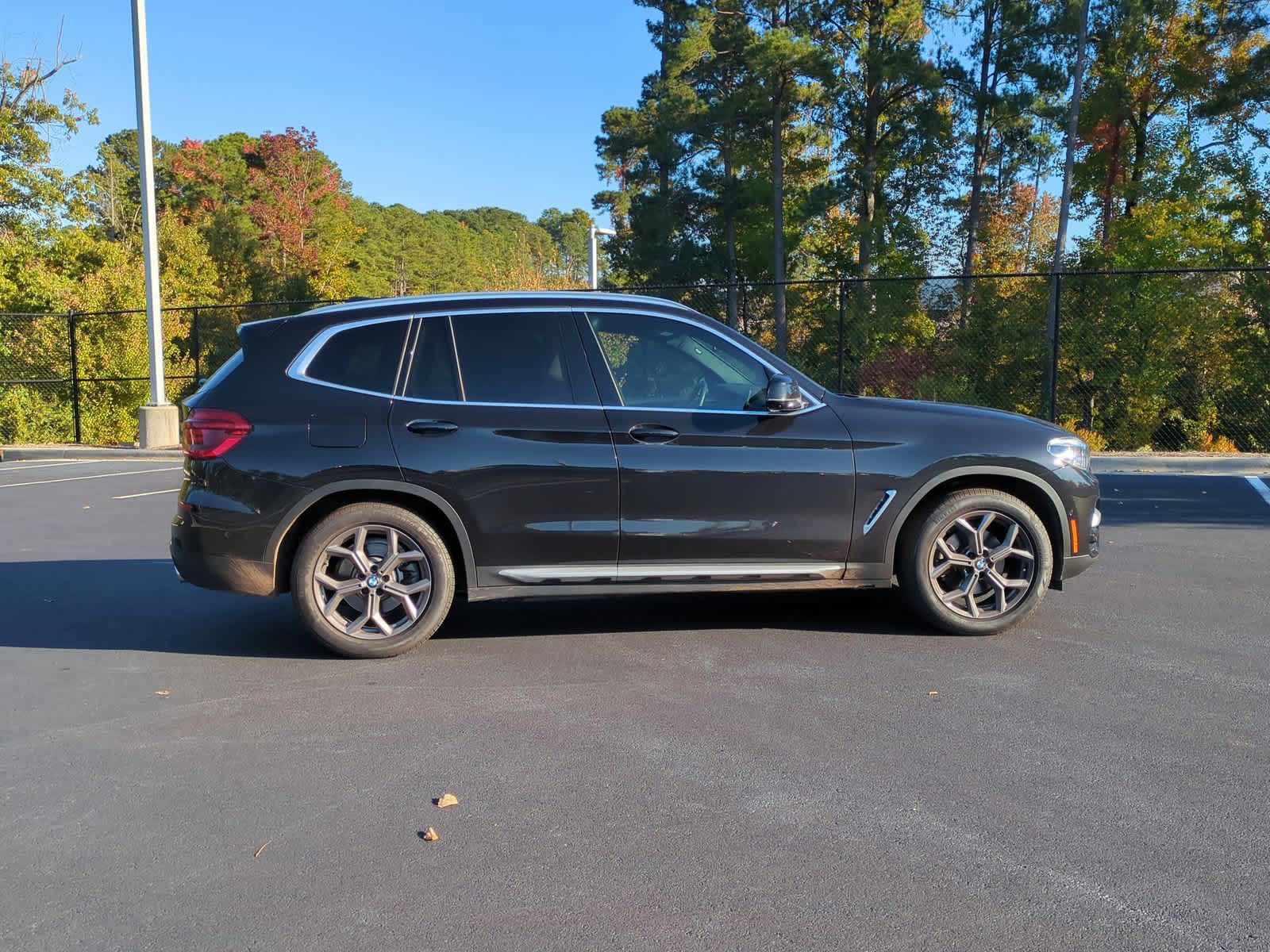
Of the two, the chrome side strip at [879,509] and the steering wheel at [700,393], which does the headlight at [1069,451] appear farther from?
the steering wheel at [700,393]

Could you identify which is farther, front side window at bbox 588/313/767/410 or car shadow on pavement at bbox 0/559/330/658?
car shadow on pavement at bbox 0/559/330/658

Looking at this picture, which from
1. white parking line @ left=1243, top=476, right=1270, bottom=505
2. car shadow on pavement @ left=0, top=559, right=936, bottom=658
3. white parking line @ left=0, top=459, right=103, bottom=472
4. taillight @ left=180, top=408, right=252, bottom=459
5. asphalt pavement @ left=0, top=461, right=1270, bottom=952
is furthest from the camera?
white parking line @ left=0, top=459, right=103, bottom=472

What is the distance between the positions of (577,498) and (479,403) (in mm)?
705

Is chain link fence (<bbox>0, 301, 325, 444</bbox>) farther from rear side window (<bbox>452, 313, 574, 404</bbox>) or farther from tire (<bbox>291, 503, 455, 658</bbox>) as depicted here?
tire (<bbox>291, 503, 455, 658</bbox>)

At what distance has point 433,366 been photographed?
5543 mm

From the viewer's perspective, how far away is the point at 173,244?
50.5 m

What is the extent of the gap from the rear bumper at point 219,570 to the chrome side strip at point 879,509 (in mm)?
3097

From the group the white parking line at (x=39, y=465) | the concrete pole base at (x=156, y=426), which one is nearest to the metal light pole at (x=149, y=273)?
the concrete pole base at (x=156, y=426)

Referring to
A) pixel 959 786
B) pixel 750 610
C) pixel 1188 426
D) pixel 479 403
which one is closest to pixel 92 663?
pixel 479 403

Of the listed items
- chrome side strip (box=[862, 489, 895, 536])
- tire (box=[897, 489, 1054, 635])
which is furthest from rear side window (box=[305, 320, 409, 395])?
tire (box=[897, 489, 1054, 635])

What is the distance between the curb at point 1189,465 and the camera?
44.3 ft

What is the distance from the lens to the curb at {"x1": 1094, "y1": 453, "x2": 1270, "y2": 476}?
1352 centimetres

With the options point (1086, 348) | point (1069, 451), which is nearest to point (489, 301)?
point (1069, 451)

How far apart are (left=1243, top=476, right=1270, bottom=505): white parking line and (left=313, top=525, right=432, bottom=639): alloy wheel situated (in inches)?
356
